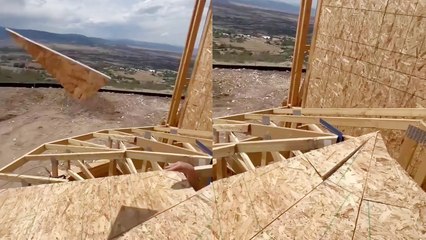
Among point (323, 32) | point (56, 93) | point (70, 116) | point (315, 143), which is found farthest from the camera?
point (56, 93)

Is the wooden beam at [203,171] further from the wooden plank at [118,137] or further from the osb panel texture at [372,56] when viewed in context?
the wooden plank at [118,137]

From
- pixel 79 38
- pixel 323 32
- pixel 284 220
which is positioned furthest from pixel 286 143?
pixel 79 38

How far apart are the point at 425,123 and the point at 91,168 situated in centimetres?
631

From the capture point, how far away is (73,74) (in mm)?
4043

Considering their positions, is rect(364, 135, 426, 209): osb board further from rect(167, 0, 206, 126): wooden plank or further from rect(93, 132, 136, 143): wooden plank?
rect(93, 132, 136, 143): wooden plank

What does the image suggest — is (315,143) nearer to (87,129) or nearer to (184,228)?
(184,228)

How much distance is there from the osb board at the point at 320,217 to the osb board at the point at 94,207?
1415mm

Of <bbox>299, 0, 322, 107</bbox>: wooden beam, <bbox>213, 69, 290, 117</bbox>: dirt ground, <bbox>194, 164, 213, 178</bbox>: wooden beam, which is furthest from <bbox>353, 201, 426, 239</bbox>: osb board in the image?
<bbox>213, 69, 290, 117</bbox>: dirt ground

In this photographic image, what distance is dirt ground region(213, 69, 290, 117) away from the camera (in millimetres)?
11625

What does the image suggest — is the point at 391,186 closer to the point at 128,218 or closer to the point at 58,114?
the point at 128,218

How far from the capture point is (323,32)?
5141 mm

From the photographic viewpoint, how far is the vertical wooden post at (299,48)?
18.9 feet

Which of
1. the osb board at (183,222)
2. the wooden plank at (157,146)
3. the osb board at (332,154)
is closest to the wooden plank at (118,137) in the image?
the wooden plank at (157,146)

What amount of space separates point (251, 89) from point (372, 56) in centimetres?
1052
